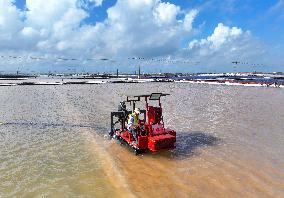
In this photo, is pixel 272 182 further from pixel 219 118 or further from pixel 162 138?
pixel 219 118

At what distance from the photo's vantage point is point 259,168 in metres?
12.6

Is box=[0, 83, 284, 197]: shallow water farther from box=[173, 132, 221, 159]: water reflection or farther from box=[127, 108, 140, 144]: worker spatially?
box=[127, 108, 140, 144]: worker

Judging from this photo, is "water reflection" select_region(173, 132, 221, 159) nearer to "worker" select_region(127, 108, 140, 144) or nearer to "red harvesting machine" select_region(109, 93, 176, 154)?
"red harvesting machine" select_region(109, 93, 176, 154)

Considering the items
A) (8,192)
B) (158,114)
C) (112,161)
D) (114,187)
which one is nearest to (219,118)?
(158,114)

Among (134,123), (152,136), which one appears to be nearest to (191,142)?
(152,136)

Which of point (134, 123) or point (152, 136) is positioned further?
point (134, 123)

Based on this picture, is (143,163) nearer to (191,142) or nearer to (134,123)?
(134,123)

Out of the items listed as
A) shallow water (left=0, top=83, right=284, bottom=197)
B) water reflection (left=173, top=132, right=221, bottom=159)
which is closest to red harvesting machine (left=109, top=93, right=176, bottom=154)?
shallow water (left=0, top=83, right=284, bottom=197)

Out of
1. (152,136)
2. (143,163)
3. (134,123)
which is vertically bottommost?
(143,163)

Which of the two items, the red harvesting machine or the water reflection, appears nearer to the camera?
the red harvesting machine

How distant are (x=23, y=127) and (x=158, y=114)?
444 inches

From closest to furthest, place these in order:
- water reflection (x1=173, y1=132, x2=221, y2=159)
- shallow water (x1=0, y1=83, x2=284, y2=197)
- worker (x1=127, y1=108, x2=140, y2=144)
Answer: shallow water (x1=0, y1=83, x2=284, y2=197)
worker (x1=127, y1=108, x2=140, y2=144)
water reflection (x1=173, y1=132, x2=221, y2=159)

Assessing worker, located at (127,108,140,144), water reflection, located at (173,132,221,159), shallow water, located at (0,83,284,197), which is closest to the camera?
shallow water, located at (0,83,284,197)

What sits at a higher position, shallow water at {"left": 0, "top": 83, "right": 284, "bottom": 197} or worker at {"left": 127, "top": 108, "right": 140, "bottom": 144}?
worker at {"left": 127, "top": 108, "right": 140, "bottom": 144}
